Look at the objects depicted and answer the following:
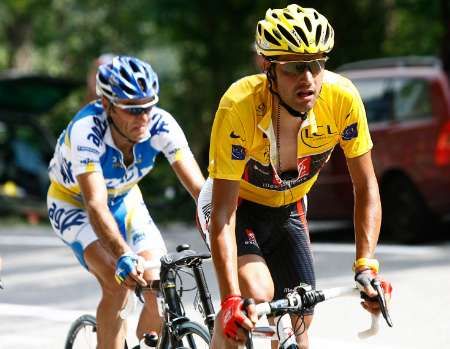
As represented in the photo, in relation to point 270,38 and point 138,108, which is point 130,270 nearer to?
point 138,108

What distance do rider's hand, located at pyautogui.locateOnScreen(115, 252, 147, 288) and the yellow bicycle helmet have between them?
1179mm

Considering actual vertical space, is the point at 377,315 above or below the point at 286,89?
below

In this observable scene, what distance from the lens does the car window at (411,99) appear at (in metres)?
12.9

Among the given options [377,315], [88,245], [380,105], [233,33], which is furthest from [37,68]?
[377,315]

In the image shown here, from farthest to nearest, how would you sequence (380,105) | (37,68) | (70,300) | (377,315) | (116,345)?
(37,68)
(380,105)
(70,300)
(116,345)
(377,315)

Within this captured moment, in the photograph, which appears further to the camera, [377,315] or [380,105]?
[380,105]

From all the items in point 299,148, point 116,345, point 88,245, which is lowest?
point 116,345

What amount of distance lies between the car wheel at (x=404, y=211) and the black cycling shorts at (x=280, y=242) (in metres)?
7.28

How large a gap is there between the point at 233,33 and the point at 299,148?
14533 millimetres

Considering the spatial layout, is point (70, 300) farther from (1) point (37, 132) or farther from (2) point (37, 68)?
(2) point (37, 68)

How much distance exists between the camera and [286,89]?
5.29m

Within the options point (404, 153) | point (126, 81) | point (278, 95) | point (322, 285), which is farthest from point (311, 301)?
point (404, 153)

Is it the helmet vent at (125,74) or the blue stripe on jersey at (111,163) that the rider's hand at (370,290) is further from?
the blue stripe on jersey at (111,163)

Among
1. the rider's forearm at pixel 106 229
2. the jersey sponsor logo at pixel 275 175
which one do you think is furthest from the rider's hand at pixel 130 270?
the jersey sponsor logo at pixel 275 175
